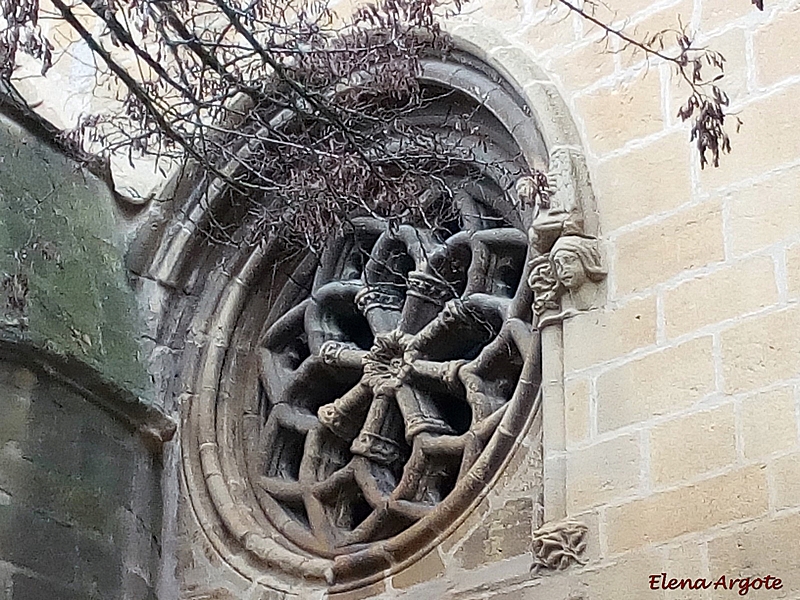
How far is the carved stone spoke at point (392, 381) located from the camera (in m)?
4.23

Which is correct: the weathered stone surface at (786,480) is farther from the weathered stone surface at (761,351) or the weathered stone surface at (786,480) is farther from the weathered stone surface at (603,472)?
the weathered stone surface at (603,472)

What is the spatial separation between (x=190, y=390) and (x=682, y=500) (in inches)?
78.8

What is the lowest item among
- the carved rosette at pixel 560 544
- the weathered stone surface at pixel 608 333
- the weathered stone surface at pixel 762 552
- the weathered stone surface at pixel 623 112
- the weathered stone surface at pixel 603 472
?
the weathered stone surface at pixel 762 552

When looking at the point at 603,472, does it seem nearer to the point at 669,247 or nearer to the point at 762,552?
the point at 762,552

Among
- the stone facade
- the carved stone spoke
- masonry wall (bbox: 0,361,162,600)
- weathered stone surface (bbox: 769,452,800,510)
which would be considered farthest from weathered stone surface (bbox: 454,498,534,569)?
masonry wall (bbox: 0,361,162,600)

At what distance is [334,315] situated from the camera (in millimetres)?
4820

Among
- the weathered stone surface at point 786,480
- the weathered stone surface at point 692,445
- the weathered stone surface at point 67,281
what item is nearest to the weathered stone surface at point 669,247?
the weathered stone surface at point 692,445

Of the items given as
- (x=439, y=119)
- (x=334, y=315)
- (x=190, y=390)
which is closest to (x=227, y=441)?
(x=190, y=390)

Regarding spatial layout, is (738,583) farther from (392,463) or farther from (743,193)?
(392,463)

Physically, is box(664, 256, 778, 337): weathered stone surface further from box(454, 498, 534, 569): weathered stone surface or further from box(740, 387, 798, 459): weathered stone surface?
box(454, 498, 534, 569): weathered stone surface

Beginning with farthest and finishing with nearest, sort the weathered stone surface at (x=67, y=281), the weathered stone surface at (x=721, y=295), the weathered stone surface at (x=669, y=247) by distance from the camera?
the weathered stone surface at (x=67, y=281)
the weathered stone surface at (x=669, y=247)
the weathered stone surface at (x=721, y=295)

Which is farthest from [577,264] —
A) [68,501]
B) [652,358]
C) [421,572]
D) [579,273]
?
[68,501]

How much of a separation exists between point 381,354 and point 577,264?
2.95 feet

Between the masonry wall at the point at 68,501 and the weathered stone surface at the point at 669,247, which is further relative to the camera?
the masonry wall at the point at 68,501
